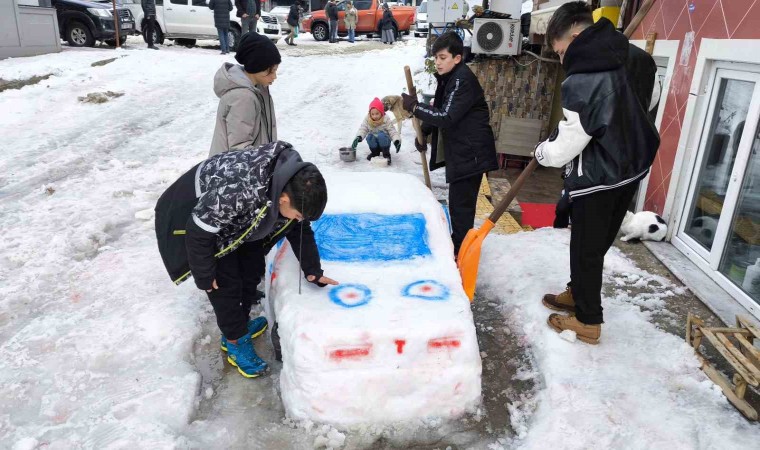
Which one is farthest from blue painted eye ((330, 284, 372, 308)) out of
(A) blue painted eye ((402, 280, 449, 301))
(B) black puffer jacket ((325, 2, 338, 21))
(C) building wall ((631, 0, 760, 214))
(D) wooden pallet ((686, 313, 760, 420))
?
(B) black puffer jacket ((325, 2, 338, 21))

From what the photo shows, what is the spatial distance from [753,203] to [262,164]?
134 inches

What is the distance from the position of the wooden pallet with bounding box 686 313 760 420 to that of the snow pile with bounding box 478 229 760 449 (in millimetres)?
46

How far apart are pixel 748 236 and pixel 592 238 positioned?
1630 mm

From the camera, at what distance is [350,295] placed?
8.61 ft

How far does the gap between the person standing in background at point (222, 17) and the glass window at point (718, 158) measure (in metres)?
12.0

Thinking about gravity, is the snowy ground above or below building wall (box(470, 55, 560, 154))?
below

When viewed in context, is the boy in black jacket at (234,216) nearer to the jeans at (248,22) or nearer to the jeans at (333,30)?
the jeans at (248,22)

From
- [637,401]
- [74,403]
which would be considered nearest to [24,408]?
[74,403]

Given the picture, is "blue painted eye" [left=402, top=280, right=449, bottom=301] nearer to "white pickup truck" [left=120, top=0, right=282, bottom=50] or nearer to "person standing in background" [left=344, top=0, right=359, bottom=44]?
"white pickup truck" [left=120, top=0, right=282, bottom=50]

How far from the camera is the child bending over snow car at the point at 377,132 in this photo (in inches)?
255

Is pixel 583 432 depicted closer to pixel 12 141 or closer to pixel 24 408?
pixel 24 408

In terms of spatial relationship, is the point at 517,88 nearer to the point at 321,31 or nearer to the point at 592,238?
the point at 592,238

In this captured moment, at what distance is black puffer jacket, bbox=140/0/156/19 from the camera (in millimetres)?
13002

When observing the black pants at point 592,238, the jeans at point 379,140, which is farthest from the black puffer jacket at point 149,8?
the black pants at point 592,238
